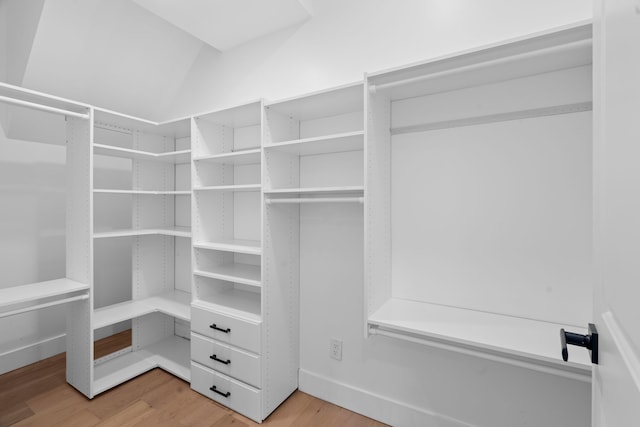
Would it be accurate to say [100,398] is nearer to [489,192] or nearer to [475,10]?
[489,192]

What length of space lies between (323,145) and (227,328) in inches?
55.0

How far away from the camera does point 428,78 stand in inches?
57.6

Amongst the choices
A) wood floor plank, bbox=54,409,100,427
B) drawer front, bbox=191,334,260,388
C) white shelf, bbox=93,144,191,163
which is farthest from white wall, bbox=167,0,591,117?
wood floor plank, bbox=54,409,100,427

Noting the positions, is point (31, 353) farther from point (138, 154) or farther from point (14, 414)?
point (138, 154)

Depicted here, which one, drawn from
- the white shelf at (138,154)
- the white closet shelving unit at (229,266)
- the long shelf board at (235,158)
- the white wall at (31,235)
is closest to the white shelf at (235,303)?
the white closet shelving unit at (229,266)

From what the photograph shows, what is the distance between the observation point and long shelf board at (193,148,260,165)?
2.11 m

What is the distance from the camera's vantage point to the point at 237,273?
2266 millimetres

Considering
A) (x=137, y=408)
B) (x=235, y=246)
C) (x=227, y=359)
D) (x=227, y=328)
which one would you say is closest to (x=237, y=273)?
(x=235, y=246)

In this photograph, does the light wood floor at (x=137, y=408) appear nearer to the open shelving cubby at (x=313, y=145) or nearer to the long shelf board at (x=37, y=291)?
the long shelf board at (x=37, y=291)

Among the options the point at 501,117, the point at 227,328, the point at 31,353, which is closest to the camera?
the point at 501,117

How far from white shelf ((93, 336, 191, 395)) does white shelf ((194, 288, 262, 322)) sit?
25.1 inches

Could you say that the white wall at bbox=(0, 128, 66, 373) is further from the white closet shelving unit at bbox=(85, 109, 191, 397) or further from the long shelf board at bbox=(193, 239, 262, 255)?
the long shelf board at bbox=(193, 239, 262, 255)

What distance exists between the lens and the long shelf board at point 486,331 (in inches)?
47.5

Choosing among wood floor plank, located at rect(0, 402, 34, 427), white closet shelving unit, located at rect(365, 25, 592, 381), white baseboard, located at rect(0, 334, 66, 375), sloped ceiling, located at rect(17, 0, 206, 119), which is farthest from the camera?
white baseboard, located at rect(0, 334, 66, 375)
